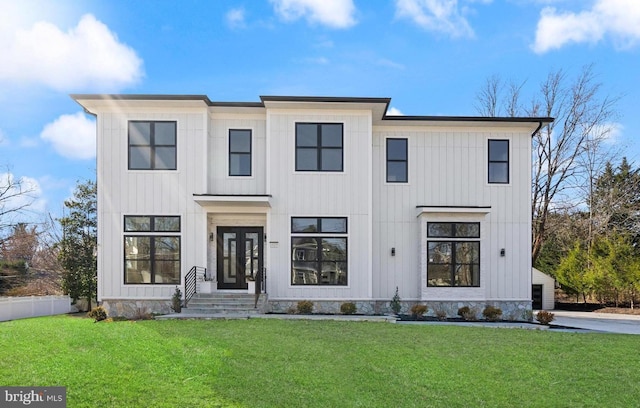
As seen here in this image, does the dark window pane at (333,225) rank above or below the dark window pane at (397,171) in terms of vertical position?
below

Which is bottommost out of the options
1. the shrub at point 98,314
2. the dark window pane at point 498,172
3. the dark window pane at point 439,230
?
the shrub at point 98,314

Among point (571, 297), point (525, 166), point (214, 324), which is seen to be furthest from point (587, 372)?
point (571, 297)

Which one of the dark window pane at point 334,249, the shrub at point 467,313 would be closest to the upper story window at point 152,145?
the dark window pane at point 334,249

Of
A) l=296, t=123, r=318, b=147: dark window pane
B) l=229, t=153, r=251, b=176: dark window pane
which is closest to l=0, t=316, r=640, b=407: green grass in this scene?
l=229, t=153, r=251, b=176: dark window pane

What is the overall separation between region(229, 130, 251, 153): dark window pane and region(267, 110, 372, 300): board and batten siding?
856 millimetres

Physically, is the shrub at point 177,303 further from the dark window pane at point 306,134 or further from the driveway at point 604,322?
the driveway at point 604,322

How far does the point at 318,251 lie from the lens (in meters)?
13.3

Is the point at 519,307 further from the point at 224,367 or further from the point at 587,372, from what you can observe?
the point at 224,367

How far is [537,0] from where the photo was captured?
44.7ft

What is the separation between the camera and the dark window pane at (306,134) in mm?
13453

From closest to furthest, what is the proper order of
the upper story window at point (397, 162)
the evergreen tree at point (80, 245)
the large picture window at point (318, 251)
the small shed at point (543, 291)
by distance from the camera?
the large picture window at point (318, 251), the upper story window at point (397, 162), the evergreen tree at point (80, 245), the small shed at point (543, 291)

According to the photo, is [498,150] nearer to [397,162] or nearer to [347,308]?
[397,162]

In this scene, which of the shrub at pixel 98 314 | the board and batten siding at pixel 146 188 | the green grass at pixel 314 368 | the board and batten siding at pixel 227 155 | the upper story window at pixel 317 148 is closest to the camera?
the green grass at pixel 314 368

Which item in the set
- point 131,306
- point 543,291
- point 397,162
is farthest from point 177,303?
point 543,291
